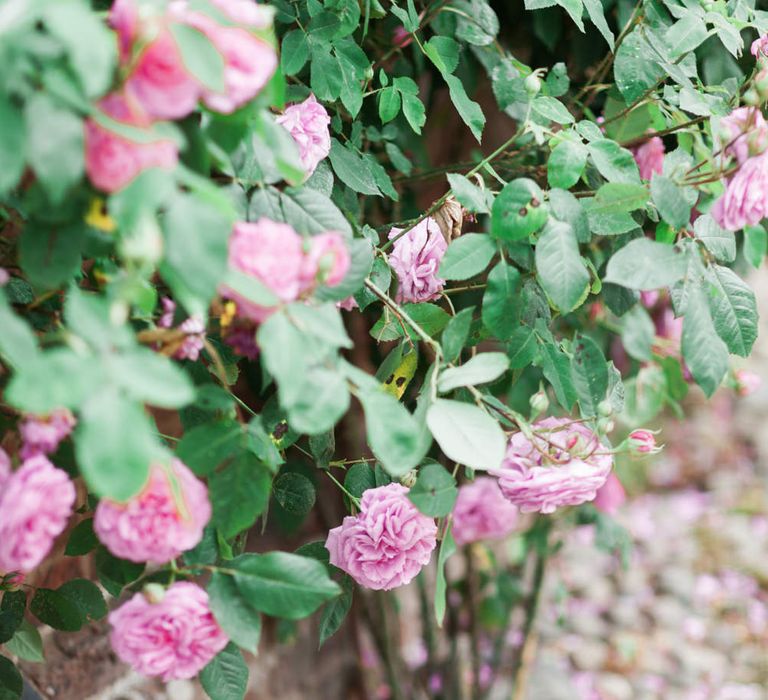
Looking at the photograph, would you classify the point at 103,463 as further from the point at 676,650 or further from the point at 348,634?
the point at 676,650

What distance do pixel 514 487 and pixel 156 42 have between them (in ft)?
1.77

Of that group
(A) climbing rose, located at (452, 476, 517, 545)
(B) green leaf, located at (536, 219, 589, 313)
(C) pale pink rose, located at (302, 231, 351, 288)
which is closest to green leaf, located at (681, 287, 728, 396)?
(B) green leaf, located at (536, 219, 589, 313)

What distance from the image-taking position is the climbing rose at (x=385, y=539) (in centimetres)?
81

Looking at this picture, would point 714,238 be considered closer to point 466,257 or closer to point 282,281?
point 466,257

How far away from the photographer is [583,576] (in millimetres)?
2873

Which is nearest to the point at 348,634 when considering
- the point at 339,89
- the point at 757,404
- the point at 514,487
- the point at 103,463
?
the point at 514,487

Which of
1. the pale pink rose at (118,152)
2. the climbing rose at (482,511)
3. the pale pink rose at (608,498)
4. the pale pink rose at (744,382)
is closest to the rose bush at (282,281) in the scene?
the pale pink rose at (118,152)

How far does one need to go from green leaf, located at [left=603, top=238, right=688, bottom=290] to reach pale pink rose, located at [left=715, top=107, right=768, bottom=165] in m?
0.13

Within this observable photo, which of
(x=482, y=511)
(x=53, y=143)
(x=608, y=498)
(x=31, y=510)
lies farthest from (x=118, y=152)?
(x=608, y=498)

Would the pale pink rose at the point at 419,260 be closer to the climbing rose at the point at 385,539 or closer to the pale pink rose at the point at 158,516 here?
the climbing rose at the point at 385,539

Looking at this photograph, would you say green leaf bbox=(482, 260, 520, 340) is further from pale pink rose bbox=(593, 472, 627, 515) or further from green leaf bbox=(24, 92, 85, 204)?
pale pink rose bbox=(593, 472, 627, 515)

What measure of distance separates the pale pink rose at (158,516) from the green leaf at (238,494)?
4 cm

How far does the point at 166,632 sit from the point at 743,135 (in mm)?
731

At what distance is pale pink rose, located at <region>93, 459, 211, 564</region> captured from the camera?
60 cm
